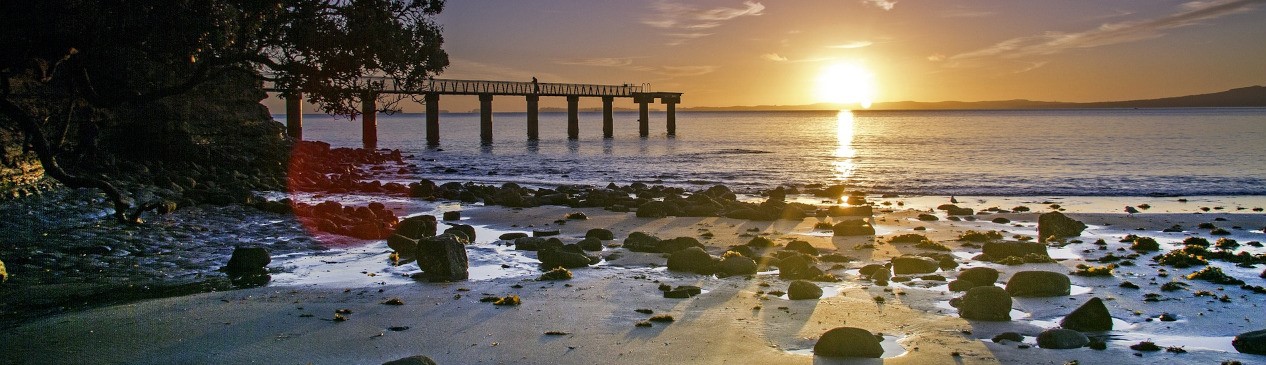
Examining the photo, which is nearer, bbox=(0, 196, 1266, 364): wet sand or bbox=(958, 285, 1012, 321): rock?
bbox=(0, 196, 1266, 364): wet sand

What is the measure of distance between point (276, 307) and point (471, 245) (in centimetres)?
495

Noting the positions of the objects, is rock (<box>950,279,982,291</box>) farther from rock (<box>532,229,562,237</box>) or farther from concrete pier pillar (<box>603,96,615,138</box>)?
concrete pier pillar (<box>603,96,615,138</box>)

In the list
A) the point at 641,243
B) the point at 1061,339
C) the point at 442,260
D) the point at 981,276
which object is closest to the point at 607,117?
the point at 641,243

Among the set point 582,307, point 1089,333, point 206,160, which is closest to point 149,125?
point 206,160

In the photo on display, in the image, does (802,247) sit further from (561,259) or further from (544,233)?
(544,233)

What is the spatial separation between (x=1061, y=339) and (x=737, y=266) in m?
4.17

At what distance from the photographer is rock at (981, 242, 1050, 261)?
1185 cm

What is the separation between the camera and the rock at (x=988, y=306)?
797 centimetres

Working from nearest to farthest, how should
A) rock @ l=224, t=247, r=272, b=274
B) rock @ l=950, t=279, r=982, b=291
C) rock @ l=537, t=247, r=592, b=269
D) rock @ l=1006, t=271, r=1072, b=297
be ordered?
rock @ l=1006, t=271, r=1072, b=297, rock @ l=950, t=279, r=982, b=291, rock @ l=224, t=247, r=272, b=274, rock @ l=537, t=247, r=592, b=269

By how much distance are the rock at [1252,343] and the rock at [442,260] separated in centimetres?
751

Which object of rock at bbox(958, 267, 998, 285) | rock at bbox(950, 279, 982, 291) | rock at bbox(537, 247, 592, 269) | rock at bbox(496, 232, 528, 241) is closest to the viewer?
rock at bbox(950, 279, 982, 291)

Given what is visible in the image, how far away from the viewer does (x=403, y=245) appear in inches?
473

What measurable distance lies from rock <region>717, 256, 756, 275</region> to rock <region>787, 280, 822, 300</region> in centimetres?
141

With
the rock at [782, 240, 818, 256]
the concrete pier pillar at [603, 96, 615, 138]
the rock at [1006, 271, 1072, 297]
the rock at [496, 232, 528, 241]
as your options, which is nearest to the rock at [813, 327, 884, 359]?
the rock at [1006, 271, 1072, 297]
